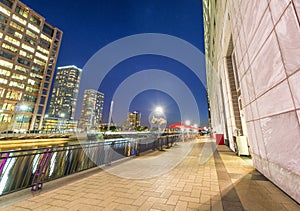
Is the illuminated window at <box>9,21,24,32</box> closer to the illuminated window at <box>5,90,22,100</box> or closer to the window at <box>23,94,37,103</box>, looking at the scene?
the illuminated window at <box>5,90,22,100</box>

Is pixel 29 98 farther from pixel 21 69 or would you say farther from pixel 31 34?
pixel 31 34

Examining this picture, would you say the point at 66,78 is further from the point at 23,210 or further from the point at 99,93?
the point at 23,210

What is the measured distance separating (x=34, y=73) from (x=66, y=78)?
7140 centimetres

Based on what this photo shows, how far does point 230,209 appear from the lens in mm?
2666

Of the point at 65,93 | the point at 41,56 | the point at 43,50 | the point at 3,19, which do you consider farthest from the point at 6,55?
the point at 65,93

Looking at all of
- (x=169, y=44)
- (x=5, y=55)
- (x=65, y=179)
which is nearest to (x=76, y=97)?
(x=5, y=55)

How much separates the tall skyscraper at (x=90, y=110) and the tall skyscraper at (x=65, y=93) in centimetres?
1399

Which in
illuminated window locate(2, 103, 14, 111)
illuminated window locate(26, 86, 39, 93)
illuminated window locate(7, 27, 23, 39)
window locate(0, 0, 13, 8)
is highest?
window locate(0, 0, 13, 8)

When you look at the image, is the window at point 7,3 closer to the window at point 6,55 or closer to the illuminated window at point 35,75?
the window at point 6,55

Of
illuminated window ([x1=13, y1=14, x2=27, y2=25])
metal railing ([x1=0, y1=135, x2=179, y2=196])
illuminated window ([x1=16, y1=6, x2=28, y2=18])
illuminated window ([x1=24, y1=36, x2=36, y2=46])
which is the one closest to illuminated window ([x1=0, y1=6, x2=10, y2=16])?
illuminated window ([x1=13, y1=14, x2=27, y2=25])

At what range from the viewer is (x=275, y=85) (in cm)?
362

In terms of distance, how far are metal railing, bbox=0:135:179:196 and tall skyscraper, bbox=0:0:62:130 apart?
204ft

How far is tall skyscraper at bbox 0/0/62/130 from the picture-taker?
49.3 m

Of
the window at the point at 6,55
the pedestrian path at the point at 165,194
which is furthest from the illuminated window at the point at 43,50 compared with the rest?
the pedestrian path at the point at 165,194
